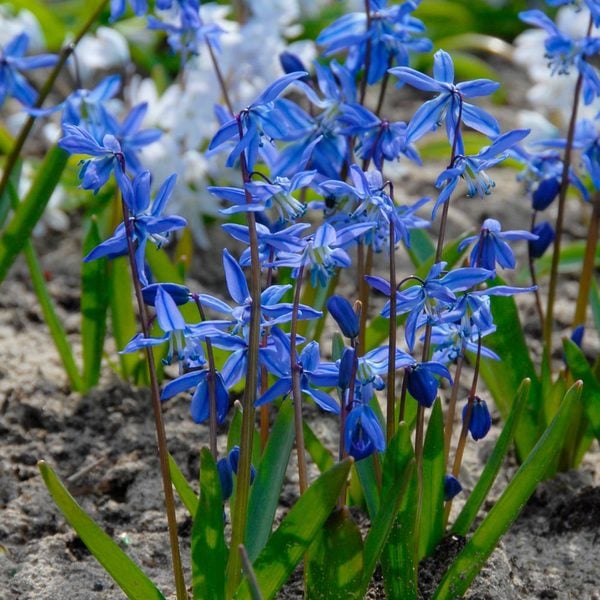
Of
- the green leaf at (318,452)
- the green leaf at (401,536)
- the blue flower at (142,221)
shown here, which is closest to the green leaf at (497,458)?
the green leaf at (401,536)

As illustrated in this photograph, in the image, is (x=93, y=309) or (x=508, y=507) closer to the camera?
(x=508, y=507)

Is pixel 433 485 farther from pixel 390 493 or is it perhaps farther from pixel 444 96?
pixel 444 96

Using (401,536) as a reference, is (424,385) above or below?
above

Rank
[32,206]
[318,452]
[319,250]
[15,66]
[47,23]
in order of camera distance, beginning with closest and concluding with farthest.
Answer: [319,250], [318,452], [32,206], [15,66], [47,23]

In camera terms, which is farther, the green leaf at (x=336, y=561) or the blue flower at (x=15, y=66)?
the blue flower at (x=15, y=66)

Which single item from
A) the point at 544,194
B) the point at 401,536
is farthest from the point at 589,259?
the point at 401,536

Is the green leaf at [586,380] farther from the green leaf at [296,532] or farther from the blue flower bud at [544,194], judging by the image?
the green leaf at [296,532]

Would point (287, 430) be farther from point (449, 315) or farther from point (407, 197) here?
point (407, 197)

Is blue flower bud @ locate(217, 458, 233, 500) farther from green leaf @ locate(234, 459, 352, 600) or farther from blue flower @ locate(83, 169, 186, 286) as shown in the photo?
blue flower @ locate(83, 169, 186, 286)
